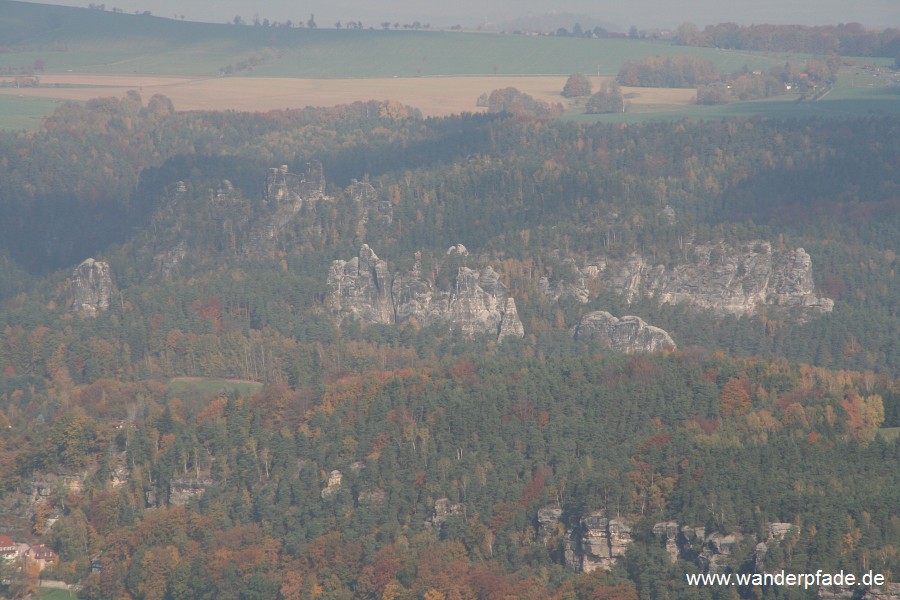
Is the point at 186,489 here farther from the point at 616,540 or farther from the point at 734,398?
the point at 734,398

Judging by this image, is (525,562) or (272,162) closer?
(525,562)

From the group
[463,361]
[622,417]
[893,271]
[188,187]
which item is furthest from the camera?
[188,187]

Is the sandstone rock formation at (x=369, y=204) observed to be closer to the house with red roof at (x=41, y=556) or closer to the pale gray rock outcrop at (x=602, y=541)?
the house with red roof at (x=41, y=556)

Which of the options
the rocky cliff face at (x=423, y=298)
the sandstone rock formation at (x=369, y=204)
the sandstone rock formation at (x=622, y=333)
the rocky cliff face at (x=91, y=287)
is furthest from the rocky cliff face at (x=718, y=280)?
the rocky cliff face at (x=91, y=287)

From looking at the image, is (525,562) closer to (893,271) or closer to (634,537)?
(634,537)

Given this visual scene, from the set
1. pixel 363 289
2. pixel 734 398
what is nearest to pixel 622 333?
pixel 363 289

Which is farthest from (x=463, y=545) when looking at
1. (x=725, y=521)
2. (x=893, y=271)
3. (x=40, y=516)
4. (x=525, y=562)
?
(x=893, y=271)

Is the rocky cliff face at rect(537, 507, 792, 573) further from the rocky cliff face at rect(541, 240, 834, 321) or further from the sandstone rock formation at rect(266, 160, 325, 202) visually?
the sandstone rock formation at rect(266, 160, 325, 202)
